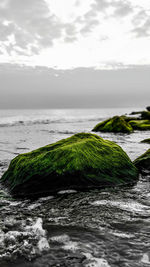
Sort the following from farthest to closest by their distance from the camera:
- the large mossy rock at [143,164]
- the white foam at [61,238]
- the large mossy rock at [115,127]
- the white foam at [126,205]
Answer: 1. the large mossy rock at [115,127]
2. the large mossy rock at [143,164]
3. the white foam at [126,205]
4. the white foam at [61,238]

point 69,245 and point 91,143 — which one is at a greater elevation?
point 91,143

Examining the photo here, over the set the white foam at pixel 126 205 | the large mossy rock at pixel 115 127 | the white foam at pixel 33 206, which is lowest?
the white foam at pixel 33 206

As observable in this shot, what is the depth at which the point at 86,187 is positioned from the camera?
599 cm

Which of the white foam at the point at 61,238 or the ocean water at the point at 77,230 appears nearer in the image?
the ocean water at the point at 77,230

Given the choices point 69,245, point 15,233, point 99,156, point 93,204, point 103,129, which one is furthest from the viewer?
point 103,129

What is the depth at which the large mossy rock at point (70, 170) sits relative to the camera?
5926mm

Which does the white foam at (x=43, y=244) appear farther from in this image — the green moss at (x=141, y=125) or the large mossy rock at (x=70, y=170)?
the green moss at (x=141, y=125)

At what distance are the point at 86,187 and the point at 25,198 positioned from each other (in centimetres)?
176

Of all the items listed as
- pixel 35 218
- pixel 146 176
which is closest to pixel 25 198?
pixel 35 218

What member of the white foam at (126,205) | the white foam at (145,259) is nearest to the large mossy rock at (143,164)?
the white foam at (126,205)

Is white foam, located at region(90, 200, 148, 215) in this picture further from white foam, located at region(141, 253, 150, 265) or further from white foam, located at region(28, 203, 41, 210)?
white foam, located at region(141, 253, 150, 265)

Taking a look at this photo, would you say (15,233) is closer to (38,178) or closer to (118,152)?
(38,178)

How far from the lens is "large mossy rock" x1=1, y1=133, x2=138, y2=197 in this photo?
5926 mm

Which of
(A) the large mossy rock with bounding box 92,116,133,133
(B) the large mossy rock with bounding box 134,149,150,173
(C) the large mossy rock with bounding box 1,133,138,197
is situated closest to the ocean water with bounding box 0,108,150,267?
(C) the large mossy rock with bounding box 1,133,138,197
